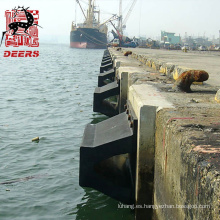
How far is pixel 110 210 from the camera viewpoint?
457 cm

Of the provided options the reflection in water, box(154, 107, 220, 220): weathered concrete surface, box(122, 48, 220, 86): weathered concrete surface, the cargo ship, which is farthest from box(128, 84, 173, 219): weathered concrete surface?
the cargo ship

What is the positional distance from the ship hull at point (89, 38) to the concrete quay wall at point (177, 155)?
271ft

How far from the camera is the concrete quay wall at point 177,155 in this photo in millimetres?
1846

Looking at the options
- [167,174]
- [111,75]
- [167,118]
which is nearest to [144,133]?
[167,118]

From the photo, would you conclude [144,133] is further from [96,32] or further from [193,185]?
[96,32]

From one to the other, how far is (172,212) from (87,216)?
7.39 ft

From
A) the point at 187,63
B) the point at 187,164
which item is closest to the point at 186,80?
the point at 187,164

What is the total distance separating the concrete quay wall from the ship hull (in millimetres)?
82567

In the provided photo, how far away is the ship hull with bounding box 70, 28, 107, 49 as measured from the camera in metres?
85.8

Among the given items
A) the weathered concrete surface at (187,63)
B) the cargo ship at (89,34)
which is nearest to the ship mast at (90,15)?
the cargo ship at (89,34)

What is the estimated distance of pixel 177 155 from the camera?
231 cm

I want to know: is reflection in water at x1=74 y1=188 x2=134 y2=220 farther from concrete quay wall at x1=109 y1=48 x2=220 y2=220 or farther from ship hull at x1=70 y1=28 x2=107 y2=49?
ship hull at x1=70 y1=28 x2=107 y2=49

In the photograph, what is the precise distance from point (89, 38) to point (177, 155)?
283 feet

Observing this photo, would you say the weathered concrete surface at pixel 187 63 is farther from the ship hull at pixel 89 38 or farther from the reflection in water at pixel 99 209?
the ship hull at pixel 89 38
